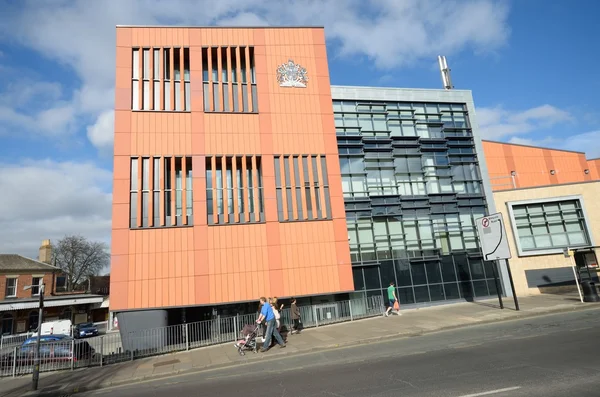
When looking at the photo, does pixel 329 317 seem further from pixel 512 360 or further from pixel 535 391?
pixel 535 391

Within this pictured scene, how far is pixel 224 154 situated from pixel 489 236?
46.6 feet

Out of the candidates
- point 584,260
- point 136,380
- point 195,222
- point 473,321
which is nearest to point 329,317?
point 473,321

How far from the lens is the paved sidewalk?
10.6 meters

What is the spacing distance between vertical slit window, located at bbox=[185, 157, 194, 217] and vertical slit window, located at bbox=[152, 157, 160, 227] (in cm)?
138

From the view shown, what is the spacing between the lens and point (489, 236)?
→ 57.1 ft

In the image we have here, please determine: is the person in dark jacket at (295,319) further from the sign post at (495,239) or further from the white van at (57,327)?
the white van at (57,327)

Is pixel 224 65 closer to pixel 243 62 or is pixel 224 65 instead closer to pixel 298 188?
pixel 243 62

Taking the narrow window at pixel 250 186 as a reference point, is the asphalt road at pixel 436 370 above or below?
below

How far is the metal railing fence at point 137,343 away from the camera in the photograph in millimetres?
13055

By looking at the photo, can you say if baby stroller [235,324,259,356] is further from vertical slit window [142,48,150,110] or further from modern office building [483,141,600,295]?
modern office building [483,141,600,295]

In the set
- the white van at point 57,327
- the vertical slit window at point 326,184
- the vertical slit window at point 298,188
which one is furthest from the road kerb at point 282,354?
the white van at point 57,327

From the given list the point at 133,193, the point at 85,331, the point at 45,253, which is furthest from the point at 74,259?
the point at 133,193

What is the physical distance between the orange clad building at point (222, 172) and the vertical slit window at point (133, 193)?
0.07 metres

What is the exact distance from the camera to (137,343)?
14.4m
